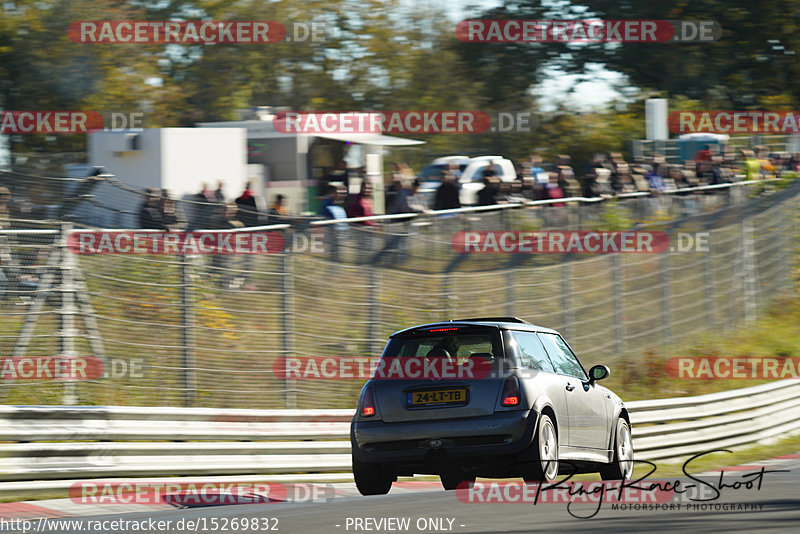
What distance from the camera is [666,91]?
39.6 m

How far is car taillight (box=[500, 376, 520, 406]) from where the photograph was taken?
9.76 meters

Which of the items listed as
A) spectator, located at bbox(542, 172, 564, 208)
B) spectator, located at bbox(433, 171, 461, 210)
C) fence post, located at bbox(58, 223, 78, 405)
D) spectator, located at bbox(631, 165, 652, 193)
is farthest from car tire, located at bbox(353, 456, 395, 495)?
spectator, located at bbox(631, 165, 652, 193)

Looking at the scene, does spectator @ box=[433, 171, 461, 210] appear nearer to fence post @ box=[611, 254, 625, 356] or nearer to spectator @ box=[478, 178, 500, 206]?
spectator @ box=[478, 178, 500, 206]

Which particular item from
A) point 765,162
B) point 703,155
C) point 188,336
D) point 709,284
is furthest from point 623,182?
point 188,336

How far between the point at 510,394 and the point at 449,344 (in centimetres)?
68

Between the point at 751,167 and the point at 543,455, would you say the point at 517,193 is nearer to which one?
the point at 751,167

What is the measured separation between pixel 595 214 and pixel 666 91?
21129mm

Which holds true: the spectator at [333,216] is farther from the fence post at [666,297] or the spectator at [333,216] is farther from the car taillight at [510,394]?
the car taillight at [510,394]

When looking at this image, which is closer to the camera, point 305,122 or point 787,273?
point 305,122

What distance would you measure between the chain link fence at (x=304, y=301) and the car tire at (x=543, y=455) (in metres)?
5.25

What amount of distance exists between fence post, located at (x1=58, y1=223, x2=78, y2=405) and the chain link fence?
0.6 inches

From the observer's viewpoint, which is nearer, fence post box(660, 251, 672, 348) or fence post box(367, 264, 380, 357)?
fence post box(367, 264, 380, 357)

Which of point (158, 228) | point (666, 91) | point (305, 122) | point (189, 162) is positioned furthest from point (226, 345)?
point (666, 91)

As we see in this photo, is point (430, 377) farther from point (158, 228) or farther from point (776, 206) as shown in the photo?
point (776, 206)
